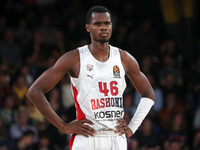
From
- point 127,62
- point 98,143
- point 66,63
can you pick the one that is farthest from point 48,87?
point 127,62

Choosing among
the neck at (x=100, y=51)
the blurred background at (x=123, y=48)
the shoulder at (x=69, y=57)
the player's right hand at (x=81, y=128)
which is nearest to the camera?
the player's right hand at (x=81, y=128)

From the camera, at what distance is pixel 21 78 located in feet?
26.8

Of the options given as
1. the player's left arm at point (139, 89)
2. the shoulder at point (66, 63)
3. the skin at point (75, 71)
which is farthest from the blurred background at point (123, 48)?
the shoulder at point (66, 63)

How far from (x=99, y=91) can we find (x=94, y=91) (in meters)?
0.05

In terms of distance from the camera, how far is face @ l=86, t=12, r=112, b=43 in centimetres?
413

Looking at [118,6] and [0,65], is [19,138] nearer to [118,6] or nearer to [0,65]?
[0,65]

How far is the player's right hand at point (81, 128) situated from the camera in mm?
3992

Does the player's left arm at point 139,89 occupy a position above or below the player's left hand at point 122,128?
above

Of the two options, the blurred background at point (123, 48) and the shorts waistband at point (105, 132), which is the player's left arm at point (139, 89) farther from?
the blurred background at point (123, 48)

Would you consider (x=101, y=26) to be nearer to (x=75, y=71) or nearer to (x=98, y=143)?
(x=75, y=71)

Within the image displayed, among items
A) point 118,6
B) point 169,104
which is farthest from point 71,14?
point 169,104

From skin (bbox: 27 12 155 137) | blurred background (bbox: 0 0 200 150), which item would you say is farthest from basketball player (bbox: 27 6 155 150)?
blurred background (bbox: 0 0 200 150)

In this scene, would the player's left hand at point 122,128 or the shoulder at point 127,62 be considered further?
the shoulder at point 127,62

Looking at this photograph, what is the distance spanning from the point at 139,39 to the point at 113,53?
19.3ft
